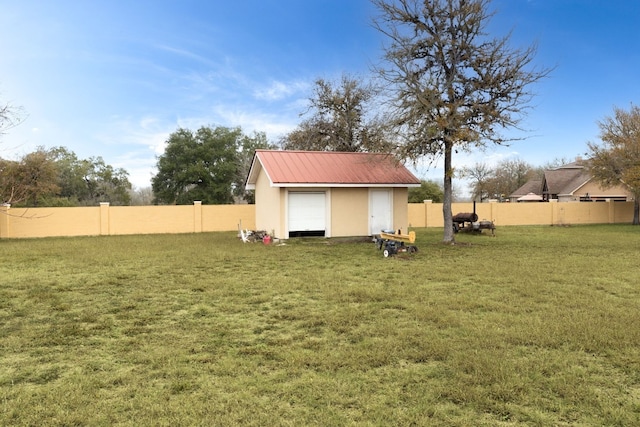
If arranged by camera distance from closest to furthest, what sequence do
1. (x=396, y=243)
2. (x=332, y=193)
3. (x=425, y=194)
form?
(x=396, y=243) < (x=332, y=193) < (x=425, y=194)

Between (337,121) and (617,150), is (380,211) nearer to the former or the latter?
(337,121)

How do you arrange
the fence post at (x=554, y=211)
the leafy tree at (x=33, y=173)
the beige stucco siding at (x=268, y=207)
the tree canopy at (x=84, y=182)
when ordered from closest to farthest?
the beige stucco siding at (x=268, y=207)
the leafy tree at (x=33, y=173)
the fence post at (x=554, y=211)
the tree canopy at (x=84, y=182)

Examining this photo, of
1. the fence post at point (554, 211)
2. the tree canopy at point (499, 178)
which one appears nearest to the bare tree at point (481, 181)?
the tree canopy at point (499, 178)

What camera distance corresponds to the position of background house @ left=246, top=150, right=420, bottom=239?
16.0 meters

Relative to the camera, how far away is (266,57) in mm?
18594

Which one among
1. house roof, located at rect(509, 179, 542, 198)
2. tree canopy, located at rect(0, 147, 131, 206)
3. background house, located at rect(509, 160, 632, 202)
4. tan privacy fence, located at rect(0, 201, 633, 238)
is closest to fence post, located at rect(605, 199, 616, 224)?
tan privacy fence, located at rect(0, 201, 633, 238)

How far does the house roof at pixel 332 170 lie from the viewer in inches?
624

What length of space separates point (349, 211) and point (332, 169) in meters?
1.89

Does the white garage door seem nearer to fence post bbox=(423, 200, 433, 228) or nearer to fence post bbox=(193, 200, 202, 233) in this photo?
fence post bbox=(193, 200, 202, 233)

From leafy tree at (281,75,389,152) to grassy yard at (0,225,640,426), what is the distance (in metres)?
18.9

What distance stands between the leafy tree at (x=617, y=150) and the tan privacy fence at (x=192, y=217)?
206 centimetres

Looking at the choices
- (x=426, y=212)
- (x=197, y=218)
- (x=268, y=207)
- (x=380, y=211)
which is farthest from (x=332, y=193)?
(x=426, y=212)

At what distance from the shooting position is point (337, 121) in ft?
88.5

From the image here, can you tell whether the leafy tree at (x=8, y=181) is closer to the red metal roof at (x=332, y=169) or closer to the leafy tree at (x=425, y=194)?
the red metal roof at (x=332, y=169)
